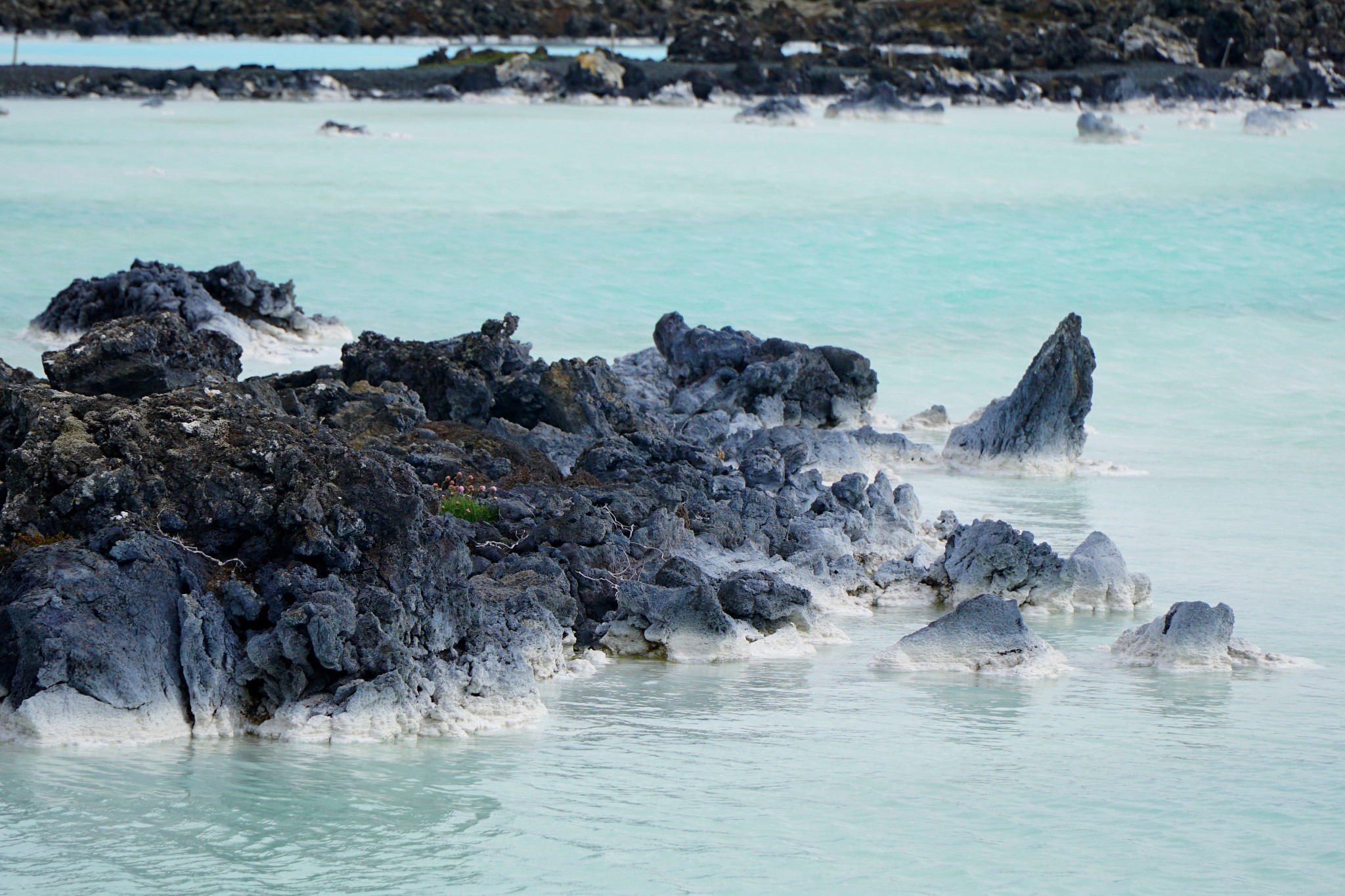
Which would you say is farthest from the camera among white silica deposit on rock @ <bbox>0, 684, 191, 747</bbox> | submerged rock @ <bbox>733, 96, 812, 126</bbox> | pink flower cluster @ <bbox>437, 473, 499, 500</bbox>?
submerged rock @ <bbox>733, 96, 812, 126</bbox>

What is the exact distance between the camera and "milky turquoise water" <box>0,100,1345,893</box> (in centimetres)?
625

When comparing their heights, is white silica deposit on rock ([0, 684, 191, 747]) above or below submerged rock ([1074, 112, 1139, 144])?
below

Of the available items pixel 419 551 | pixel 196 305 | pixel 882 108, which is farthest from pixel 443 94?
pixel 419 551

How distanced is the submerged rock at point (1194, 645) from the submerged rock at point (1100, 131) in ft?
119

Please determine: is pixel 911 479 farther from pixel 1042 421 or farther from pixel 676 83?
pixel 676 83

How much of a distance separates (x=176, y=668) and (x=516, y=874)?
166 cm

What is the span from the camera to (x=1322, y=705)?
7836 millimetres

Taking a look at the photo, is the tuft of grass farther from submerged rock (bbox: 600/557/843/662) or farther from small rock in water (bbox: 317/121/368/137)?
small rock in water (bbox: 317/121/368/137)

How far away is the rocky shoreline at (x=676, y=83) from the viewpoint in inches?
1843

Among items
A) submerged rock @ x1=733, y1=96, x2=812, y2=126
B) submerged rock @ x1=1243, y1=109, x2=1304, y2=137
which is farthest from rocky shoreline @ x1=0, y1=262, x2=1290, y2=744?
submerged rock @ x1=1243, y1=109, x2=1304, y2=137

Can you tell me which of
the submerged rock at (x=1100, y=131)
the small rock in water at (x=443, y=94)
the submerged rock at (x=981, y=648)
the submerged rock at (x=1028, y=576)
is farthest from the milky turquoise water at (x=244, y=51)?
the submerged rock at (x=981, y=648)

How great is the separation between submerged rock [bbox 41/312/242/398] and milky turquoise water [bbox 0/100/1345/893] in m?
3.60

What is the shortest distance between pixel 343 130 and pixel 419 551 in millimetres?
31646

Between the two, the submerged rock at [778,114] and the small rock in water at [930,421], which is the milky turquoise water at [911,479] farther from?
the submerged rock at [778,114]
